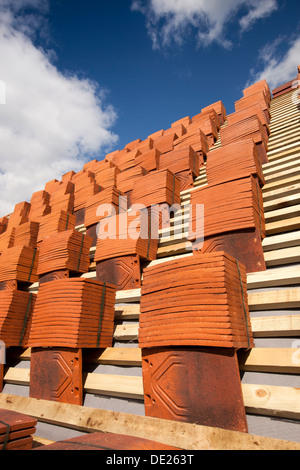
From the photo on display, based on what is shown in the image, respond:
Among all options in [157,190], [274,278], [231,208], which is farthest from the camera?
[157,190]

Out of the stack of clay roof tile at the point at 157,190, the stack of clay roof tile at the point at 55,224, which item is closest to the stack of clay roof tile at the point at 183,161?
the stack of clay roof tile at the point at 157,190

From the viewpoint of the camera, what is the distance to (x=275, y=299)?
86.4 inches

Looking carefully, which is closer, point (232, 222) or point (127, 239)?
point (232, 222)

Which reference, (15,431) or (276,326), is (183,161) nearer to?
(276,326)

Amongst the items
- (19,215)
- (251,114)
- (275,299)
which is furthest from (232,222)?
(19,215)

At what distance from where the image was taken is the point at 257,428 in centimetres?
159

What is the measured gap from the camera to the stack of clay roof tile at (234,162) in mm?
3627

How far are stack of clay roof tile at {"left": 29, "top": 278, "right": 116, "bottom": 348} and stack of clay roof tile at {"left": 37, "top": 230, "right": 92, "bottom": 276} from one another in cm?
134

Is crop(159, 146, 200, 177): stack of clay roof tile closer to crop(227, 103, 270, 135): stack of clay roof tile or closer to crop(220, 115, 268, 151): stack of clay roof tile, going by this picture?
crop(220, 115, 268, 151): stack of clay roof tile

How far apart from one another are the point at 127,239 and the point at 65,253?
1117 mm

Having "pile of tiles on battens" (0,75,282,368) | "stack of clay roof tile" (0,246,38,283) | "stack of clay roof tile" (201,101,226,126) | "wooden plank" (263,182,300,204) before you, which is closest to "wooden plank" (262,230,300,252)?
"pile of tiles on battens" (0,75,282,368)
